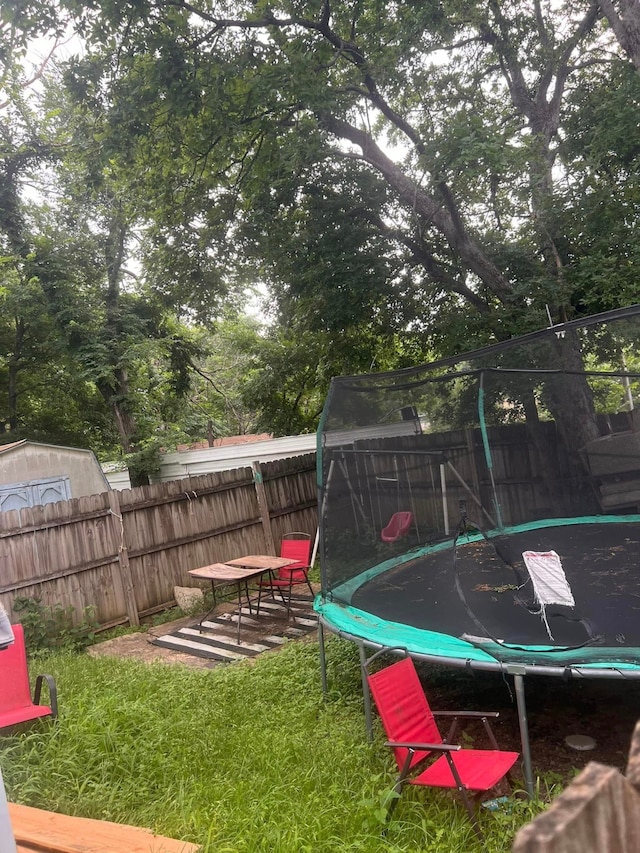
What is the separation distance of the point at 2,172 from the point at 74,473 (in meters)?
6.99

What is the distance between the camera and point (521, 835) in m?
0.37

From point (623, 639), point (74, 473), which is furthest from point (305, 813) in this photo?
point (74, 473)

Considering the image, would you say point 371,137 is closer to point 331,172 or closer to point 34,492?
point 331,172

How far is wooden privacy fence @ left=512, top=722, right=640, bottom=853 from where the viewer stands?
1.28ft

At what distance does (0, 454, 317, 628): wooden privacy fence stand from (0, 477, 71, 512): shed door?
2.22 meters

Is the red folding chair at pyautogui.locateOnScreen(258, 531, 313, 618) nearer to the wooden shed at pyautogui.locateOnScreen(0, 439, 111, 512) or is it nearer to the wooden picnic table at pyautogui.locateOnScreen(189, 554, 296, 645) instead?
the wooden picnic table at pyautogui.locateOnScreen(189, 554, 296, 645)

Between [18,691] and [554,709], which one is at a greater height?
[18,691]

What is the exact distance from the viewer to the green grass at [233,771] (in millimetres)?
2334

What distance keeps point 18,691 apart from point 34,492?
524 centimetres

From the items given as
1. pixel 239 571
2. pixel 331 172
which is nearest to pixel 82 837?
pixel 239 571

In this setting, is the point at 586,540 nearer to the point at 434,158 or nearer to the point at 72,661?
the point at 434,158

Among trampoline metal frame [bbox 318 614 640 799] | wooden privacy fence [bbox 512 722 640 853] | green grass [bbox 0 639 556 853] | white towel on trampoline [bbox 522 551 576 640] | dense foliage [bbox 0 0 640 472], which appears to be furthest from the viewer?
dense foliage [bbox 0 0 640 472]

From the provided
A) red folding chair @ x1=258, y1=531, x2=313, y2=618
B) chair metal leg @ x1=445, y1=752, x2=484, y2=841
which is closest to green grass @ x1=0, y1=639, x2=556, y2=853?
chair metal leg @ x1=445, y1=752, x2=484, y2=841

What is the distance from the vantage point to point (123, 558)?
620 cm
